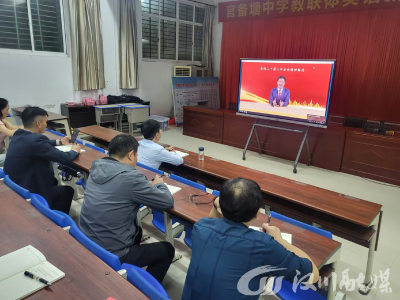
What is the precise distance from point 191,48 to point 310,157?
5020mm

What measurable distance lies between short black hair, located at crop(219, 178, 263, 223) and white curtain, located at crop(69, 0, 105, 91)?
5.77m

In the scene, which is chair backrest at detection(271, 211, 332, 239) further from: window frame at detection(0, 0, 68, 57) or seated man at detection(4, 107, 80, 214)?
window frame at detection(0, 0, 68, 57)

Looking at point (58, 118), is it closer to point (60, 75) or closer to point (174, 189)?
point (60, 75)

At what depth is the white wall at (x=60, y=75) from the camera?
5266 mm

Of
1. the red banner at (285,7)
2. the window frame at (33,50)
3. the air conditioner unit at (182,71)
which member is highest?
the red banner at (285,7)

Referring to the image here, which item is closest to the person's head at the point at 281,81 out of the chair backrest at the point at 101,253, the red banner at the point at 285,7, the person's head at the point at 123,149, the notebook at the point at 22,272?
the red banner at the point at 285,7

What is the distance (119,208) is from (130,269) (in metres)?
0.50

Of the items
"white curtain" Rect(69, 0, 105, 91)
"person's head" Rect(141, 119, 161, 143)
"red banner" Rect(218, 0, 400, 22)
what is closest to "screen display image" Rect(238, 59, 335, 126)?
"red banner" Rect(218, 0, 400, 22)

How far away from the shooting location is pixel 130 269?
48.4 inches

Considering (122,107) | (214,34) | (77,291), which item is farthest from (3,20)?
(77,291)

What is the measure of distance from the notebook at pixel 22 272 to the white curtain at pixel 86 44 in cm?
539

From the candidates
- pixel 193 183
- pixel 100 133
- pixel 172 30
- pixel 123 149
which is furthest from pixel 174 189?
pixel 172 30

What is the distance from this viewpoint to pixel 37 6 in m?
5.35
